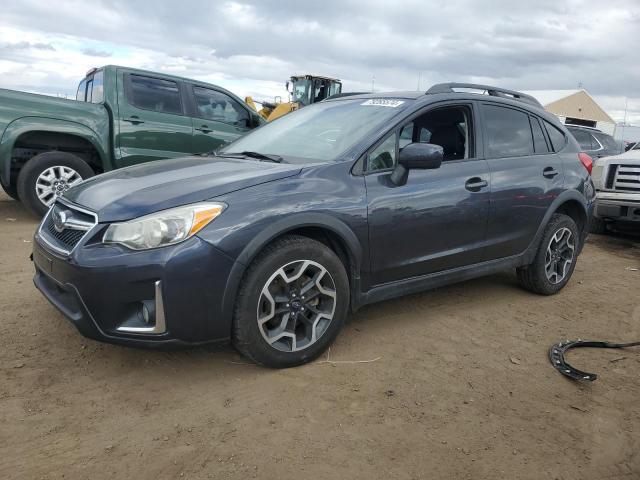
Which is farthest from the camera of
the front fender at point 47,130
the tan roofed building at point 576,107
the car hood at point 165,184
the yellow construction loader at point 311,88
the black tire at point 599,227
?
the tan roofed building at point 576,107

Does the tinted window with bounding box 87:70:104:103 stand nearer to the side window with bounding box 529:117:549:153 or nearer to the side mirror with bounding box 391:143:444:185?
the side mirror with bounding box 391:143:444:185

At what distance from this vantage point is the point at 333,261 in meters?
3.04

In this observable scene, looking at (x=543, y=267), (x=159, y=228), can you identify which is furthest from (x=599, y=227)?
(x=159, y=228)

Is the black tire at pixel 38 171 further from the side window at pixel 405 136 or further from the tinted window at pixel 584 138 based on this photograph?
the tinted window at pixel 584 138

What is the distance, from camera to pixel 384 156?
11.1 ft

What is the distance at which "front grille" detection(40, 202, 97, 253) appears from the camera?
275cm

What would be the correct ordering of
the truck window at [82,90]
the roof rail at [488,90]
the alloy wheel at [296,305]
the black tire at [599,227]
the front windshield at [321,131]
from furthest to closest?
the black tire at [599,227]
the truck window at [82,90]
the roof rail at [488,90]
the front windshield at [321,131]
the alloy wheel at [296,305]

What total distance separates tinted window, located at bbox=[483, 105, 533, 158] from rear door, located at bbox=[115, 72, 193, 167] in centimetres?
457

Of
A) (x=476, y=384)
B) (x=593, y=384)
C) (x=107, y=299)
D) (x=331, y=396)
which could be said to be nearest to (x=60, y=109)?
(x=107, y=299)

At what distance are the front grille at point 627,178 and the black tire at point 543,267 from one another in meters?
3.03

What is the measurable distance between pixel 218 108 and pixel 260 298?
5522mm

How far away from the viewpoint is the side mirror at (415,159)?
128 inches

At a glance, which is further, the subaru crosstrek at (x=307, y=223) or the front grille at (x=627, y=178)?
the front grille at (x=627, y=178)

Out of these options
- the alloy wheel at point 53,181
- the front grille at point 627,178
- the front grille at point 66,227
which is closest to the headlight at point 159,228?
the front grille at point 66,227
